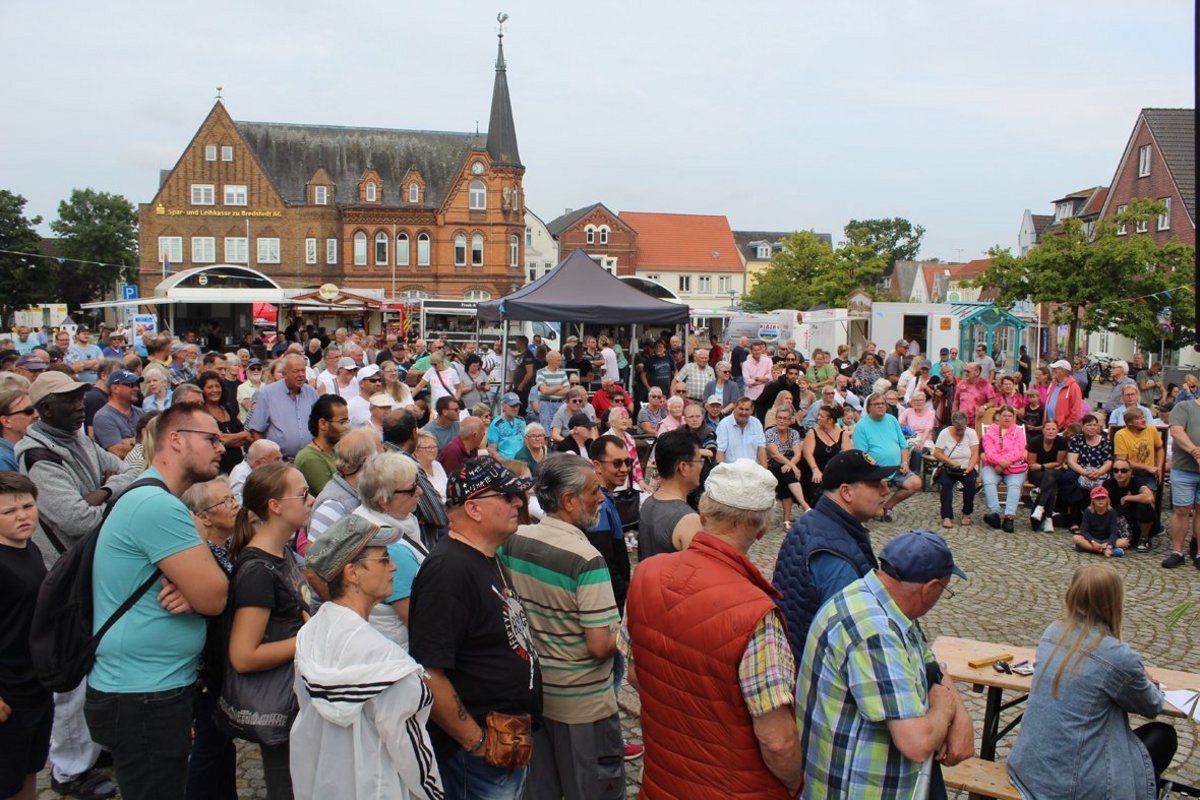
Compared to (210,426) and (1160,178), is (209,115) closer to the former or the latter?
(1160,178)

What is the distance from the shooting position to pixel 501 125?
2156 inches

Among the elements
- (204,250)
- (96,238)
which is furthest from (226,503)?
(96,238)

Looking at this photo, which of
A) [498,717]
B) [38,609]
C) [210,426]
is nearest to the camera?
[498,717]

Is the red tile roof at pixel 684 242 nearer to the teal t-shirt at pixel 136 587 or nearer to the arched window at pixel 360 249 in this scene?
the arched window at pixel 360 249

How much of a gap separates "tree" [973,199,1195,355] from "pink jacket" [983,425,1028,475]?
17.3 meters

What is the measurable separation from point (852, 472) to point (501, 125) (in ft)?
179

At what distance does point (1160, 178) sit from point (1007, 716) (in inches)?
1668

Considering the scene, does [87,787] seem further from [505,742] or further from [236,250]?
[236,250]

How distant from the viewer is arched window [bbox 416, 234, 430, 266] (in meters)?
55.3

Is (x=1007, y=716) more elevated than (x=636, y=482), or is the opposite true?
(x=636, y=482)

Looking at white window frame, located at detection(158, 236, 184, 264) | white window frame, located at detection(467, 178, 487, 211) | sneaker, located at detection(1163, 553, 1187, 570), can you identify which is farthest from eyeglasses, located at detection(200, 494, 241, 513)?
white window frame, located at detection(158, 236, 184, 264)

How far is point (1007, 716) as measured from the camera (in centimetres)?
520

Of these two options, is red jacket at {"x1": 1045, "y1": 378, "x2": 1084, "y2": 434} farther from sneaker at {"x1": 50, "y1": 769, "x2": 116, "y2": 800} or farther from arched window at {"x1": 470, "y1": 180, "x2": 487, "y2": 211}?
arched window at {"x1": 470, "y1": 180, "x2": 487, "y2": 211}

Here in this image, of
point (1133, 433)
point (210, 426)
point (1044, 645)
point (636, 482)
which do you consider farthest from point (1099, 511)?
point (210, 426)
